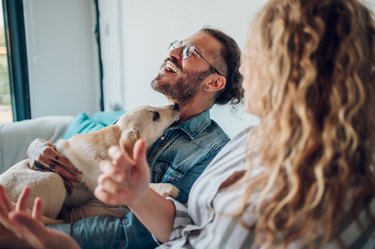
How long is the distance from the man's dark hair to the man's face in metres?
0.03

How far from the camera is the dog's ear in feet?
4.42

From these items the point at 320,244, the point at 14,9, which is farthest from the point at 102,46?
the point at 320,244

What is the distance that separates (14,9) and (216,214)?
111 inches

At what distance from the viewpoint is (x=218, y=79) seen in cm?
148

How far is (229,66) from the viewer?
4.97 ft

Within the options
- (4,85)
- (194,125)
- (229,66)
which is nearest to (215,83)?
(229,66)

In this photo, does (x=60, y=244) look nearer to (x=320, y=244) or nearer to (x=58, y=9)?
(x=320, y=244)

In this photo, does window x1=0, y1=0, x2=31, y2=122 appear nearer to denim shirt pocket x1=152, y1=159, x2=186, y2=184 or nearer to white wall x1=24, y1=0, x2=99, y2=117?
white wall x1=24, y1=0, x2=99, y2=117

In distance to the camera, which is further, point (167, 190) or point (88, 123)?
point (88, 123)

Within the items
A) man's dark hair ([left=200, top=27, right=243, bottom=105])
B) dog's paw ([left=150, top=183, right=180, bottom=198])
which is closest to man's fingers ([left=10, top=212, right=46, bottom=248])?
dog's paw ([left=150, top=183, right=180, bottom=198])

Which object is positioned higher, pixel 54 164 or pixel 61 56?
pixel 61 56

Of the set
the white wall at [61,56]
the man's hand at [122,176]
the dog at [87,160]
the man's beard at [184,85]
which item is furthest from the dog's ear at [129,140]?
the white wall at [61,56]

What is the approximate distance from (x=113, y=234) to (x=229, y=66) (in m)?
0.81

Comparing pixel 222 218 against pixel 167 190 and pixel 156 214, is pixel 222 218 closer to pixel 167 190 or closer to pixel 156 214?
pixel 156 214
